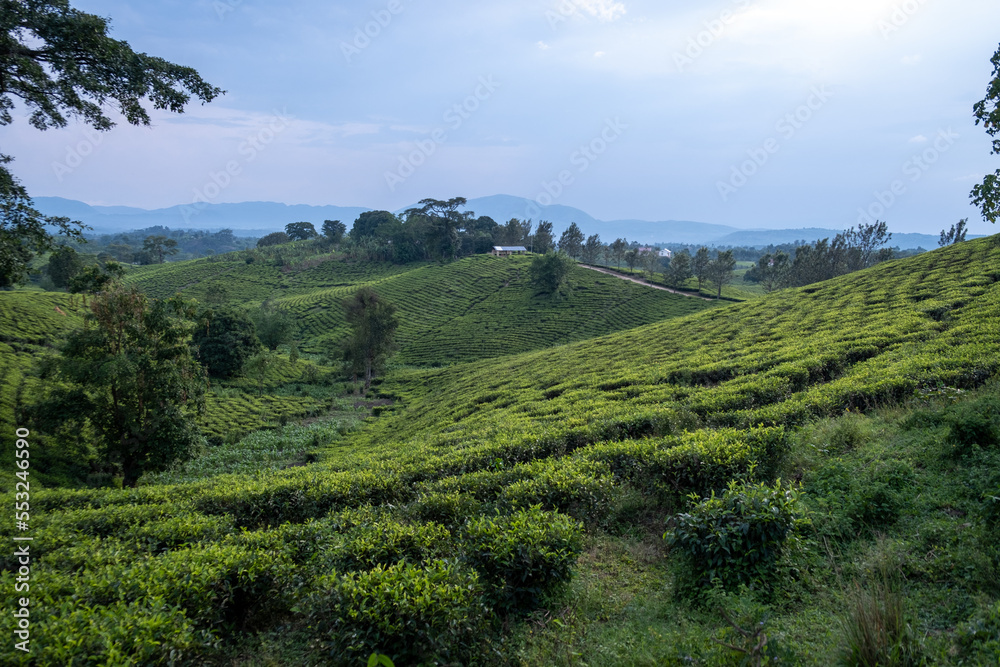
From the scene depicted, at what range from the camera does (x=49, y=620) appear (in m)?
4.49

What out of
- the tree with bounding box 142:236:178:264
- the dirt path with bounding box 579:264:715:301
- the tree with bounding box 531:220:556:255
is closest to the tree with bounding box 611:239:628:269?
the dirt path with bounding box 579:264:715:301

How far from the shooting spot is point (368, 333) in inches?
1907

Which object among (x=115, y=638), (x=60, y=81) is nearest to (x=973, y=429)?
(x=115, y=638)

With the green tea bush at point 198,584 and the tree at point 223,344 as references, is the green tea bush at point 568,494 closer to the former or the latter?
the green tea bush at point 198,584

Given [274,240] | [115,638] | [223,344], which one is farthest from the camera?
[274,240]

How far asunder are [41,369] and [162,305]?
15.0ft

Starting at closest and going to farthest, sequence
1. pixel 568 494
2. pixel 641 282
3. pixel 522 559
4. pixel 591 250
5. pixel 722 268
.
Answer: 1. pixel 522 559
2. pixel 568 494
3. pixel 722 268
4. pixel 641 282
5. pixel 591 250

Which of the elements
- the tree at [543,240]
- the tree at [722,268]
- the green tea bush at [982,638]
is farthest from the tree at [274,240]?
the green tea bush at [982,638]

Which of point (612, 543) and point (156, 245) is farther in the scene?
point (156, 245)

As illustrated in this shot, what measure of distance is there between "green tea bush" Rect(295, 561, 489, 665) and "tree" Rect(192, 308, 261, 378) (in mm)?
46300

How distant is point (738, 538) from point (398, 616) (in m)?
4.04

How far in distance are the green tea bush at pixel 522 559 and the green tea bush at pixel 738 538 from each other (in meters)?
1.42

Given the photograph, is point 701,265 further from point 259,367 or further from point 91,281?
point 91,281

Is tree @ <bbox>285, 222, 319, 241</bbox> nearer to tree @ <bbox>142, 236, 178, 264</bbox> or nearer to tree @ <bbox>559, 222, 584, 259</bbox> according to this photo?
tree @ <bbox>142, 236, 178, 264</bbox>
